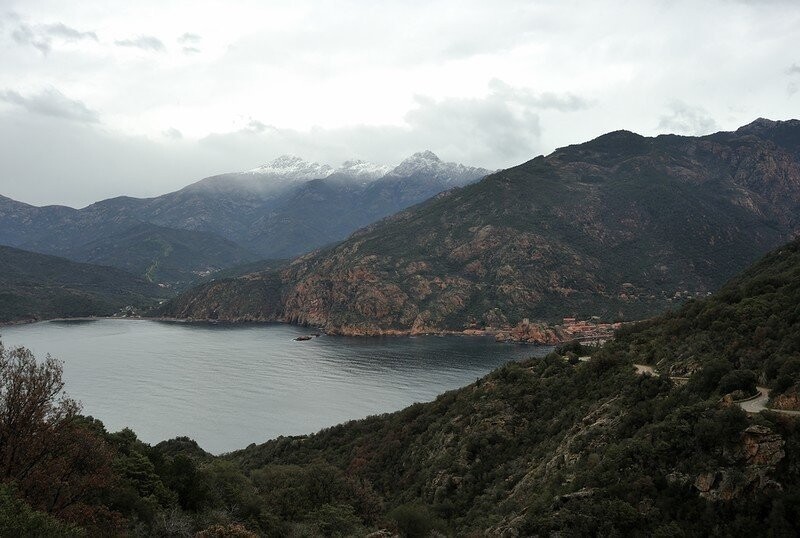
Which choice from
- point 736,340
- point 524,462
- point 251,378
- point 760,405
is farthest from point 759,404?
point 251,378

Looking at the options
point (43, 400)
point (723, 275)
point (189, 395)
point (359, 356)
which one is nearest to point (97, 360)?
point (189, 395)

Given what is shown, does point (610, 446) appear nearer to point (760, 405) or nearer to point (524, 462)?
point (760, 405)

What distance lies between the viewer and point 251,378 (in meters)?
122

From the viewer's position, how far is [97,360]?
143875mm

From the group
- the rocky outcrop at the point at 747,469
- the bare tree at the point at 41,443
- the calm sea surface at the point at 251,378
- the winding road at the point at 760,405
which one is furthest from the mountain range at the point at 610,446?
the calm sea surface at the point at 251,378

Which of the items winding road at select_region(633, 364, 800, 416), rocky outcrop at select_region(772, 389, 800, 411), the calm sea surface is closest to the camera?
winding road at select_region(633, 364, 800, 416)

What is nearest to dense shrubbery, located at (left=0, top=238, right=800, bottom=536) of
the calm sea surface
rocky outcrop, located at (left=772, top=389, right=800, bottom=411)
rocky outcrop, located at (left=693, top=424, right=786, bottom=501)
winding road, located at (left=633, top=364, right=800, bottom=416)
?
rocky outcrop, located at (left=693, top=424, right=786, bottom=501)

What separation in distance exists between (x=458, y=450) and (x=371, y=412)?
50358 mm

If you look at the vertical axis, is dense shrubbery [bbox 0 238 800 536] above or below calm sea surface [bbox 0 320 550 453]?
above

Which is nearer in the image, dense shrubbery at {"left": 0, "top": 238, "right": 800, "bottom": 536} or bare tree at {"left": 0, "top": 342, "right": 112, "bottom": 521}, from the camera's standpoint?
bare tree at {"left": 0, "top": 342, "right": 112, "bottom": 521}

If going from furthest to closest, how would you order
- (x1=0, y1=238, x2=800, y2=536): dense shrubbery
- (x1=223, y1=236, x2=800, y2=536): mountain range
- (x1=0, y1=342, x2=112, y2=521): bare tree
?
1. (x1=223, y1=236, x2=800, y2=536): mountain range
2. (x1=0, y1=238, x2=800, y2=536): dense shrubbery
3. (x1=0, y1=342, x2=112, y2=521): bare tree

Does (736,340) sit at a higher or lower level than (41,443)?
higher

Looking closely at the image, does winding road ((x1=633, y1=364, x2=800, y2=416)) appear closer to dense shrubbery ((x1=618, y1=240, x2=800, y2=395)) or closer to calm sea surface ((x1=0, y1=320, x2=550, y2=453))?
dense shrubbery ((x1=618, y1=240, x2=800, y2=395))

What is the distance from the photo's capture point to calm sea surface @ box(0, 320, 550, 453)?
90688mm
